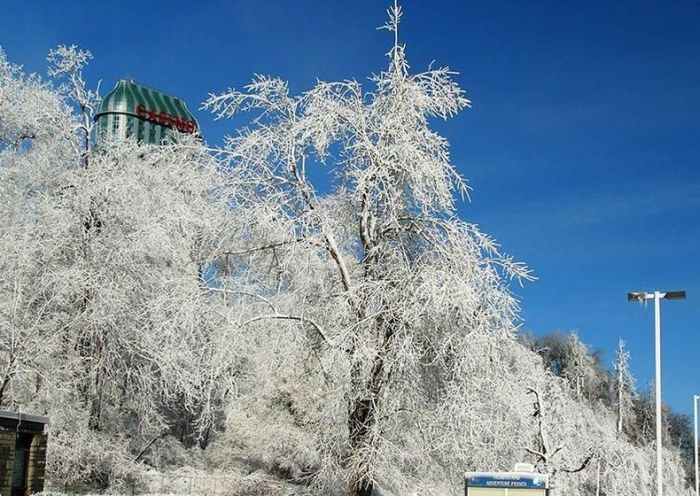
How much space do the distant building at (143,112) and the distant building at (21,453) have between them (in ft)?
300

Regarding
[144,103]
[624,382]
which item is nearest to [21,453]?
[624,382]

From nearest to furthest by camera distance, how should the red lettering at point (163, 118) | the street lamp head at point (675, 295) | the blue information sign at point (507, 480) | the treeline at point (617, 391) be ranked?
1. the blue information sign at point (507, 480)
2. the street lamp head at point (675, 295)
3. the treeline at point (617, 391)
4. the red lettering at point (163, 118)

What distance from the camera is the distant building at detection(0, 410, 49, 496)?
17.8 meters


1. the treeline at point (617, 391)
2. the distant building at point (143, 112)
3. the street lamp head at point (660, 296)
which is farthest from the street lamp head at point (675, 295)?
the distant building at point (143, 112)

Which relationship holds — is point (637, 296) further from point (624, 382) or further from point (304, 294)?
point (624, 382)

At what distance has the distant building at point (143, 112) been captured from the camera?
11044cm

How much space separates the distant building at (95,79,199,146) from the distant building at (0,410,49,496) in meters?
91.3

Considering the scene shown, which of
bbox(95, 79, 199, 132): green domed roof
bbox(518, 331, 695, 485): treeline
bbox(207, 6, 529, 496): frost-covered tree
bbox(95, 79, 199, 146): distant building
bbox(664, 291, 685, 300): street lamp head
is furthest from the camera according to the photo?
bbox(95, 79, 199, 132): green domed roof

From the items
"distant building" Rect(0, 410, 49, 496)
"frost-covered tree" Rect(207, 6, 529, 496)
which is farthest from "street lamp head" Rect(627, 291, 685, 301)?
"distant building" Rect(0, 410, 49, 496)

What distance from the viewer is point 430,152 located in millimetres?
17781

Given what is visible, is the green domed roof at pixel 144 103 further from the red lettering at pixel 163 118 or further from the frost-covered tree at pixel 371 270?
the frost-covered tree at pixel 371 270

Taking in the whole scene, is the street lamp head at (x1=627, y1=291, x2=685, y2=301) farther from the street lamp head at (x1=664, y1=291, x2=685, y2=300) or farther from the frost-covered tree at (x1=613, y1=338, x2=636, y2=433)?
the frost-covered tree at (x1=613, y1=338, x2=636, y2=433)

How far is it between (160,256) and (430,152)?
36.2 ft

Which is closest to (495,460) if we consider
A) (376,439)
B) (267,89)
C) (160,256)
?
(376,439)
